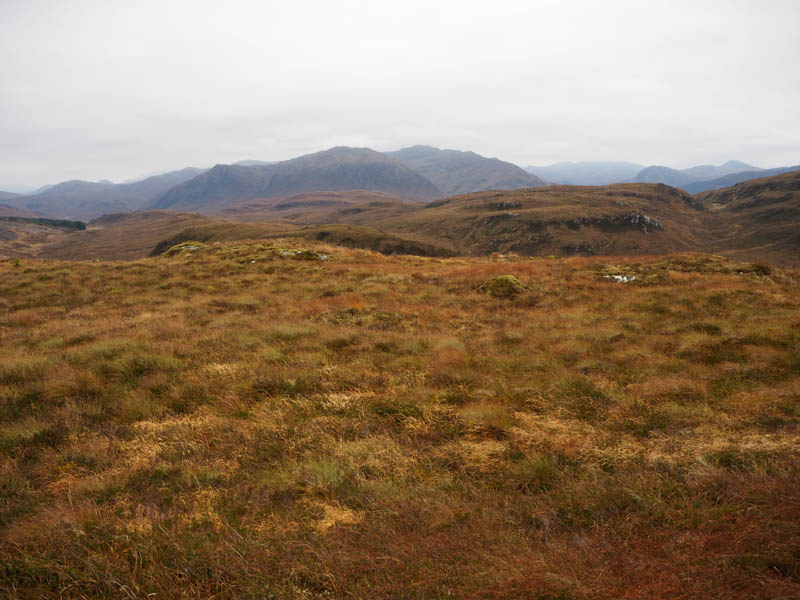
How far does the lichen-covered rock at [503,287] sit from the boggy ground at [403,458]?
4189 millimetres

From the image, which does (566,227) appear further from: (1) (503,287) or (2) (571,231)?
(1) (503,287)

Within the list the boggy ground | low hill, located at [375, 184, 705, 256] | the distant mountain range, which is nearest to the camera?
the boggy ground

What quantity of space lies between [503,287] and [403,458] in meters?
12.6

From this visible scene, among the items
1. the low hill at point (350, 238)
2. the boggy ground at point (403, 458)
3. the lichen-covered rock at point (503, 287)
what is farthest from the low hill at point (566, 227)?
the boggy ground at point (403, 458)

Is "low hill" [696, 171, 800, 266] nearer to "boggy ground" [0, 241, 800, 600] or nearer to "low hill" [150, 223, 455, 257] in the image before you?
"low hill" [150, 223, 455, 257]

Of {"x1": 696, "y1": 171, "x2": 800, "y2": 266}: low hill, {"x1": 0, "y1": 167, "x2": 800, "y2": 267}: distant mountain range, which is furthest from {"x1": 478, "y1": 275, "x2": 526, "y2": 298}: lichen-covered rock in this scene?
{"x1": 696, "y1": 171, "x2": 800, "y2": 266}: low hill

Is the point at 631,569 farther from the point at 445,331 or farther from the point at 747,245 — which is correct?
the point at 747,245

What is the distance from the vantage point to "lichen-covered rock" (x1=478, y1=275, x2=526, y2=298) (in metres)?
16.0

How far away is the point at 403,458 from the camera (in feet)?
16.2

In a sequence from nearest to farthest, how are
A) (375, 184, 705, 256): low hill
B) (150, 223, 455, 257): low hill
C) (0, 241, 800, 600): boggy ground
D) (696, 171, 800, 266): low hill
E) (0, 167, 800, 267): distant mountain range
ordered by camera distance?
1. (0, 241, 800, 600): boggy ground
2. (150, 223, 455, 257): low hill
3. (696, 171, 800, 266): low hill
4. (0, 167, 800, 267): distant mountain range
5. (375, 184, 705, 256): low hill

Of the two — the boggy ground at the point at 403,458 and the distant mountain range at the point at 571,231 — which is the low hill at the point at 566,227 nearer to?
the distant mountain range at the point at 571,231

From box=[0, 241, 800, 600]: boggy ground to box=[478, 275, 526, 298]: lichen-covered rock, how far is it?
4.19m

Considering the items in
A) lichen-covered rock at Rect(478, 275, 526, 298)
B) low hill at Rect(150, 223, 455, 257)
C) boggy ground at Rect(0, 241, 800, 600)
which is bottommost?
boggy ground at Rect(0, 241, 800, 600)

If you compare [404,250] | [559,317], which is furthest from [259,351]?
[404,250]
